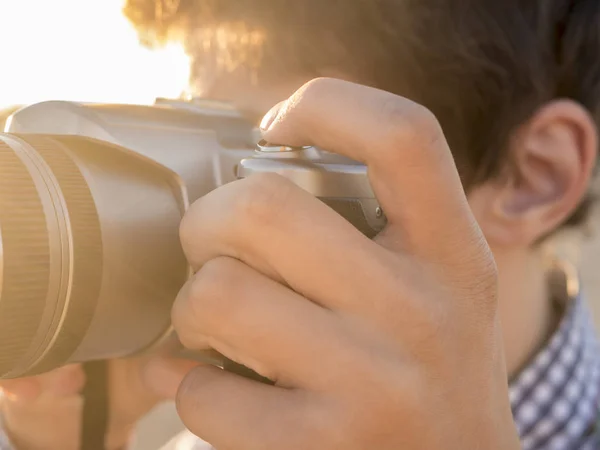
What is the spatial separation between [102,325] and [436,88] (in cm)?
38

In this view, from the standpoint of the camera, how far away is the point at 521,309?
676 millimetres

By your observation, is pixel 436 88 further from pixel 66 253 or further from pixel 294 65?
pixel 66 253

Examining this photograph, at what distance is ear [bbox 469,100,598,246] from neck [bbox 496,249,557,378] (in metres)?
0.04

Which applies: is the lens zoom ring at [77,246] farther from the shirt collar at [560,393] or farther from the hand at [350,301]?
the shirt collar at [560,393]

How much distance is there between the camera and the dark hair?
0.59 meters

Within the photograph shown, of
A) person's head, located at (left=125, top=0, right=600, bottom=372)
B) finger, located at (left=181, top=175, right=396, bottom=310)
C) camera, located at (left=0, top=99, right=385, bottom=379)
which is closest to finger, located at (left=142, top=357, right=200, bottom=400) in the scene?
camera, located at (left=0, top=99, right=385, bottom=379)

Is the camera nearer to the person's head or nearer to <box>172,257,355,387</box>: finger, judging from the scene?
<box>172,257,355,387</box>: finger

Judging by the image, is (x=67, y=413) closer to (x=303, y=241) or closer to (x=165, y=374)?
(x=165, y=374)

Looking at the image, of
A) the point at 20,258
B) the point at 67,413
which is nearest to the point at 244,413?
the point at 20,258

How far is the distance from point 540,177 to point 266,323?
0.40 m

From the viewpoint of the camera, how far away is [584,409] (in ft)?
2.08

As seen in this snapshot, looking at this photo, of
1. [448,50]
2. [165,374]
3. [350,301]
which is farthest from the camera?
[448,50]

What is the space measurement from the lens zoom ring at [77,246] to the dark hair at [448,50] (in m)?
0.29

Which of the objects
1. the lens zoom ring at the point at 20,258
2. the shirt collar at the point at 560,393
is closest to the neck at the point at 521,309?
the shirt collar at the point at 560,393
